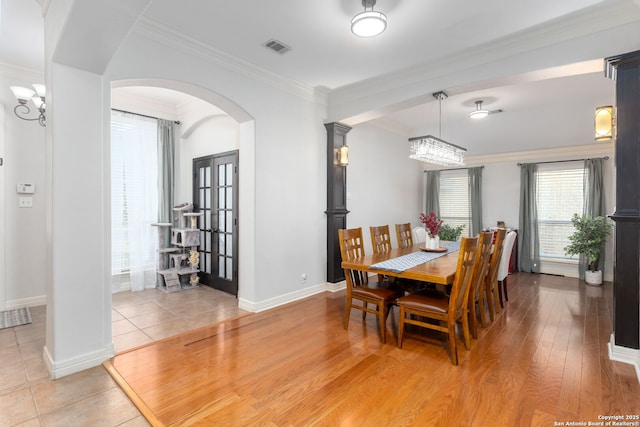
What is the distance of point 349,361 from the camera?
2576mm

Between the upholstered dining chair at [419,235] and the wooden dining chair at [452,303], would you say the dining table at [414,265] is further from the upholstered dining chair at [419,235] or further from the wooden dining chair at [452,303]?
the upholstered dining chair at [419,235]

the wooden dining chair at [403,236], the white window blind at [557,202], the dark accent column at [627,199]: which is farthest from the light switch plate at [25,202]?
the white window blind at [557,202]

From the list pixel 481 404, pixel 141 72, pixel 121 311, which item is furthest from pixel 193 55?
pixel 481 404

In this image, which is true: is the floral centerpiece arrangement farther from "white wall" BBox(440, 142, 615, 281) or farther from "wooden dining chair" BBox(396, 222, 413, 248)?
"white wall" BBox(440, 142, 615, 281)

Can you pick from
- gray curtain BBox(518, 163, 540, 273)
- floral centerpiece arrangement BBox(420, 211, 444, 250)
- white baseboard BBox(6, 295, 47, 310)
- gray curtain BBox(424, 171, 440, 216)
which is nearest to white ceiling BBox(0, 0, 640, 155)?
floral centerpiece arrangement BBox(420, 211, 444, 250)

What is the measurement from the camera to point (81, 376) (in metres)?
2.33

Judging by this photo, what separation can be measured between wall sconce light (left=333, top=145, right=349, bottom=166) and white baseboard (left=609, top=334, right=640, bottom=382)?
136 inches

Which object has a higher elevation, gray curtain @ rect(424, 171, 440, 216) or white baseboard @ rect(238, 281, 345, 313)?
gray curtain @ rect(424, 171, 440, 216)

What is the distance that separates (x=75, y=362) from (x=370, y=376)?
2.24 meters

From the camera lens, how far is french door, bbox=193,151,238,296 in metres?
4.56

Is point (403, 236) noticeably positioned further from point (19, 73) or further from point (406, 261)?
point (19, 73)

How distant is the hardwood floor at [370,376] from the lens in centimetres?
193

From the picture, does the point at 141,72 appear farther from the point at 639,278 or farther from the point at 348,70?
the point at 639,278

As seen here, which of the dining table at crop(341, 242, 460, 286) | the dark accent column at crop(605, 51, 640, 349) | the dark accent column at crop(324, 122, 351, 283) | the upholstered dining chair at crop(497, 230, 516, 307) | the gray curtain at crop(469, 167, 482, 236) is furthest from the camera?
the gray curtain at crop(469, 167, 482, 236)
